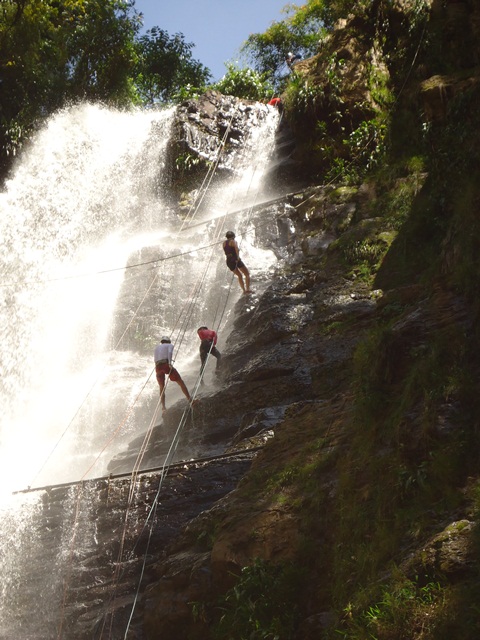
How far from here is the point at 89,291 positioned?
50.4ft

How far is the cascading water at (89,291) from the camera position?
1060 cm

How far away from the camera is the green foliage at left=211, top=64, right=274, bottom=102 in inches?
872

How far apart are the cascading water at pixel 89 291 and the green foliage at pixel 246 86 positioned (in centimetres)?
279

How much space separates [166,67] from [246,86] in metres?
7.42

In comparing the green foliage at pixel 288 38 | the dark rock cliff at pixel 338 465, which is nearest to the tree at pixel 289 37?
the green foliage at pixel 288 38

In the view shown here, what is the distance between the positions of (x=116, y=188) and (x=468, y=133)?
12100 mm

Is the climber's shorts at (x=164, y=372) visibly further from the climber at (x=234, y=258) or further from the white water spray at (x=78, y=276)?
the climber at (x=234, y=258)

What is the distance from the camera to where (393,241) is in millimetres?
10664

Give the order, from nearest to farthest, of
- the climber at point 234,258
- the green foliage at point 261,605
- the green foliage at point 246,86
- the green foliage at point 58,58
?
the green foliage at point 261,605 → the climber at point 234,258 → the green foliage at point 58,58 → the green foliage at point 246,86

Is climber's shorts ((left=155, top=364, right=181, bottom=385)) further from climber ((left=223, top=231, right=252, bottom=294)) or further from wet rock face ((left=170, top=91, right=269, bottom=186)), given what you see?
wet rock face ((left=170, top=91, right=269, bottom=186))

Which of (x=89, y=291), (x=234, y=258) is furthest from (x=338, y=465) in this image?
(x=89, y=291)

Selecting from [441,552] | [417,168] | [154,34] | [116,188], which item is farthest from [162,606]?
[154,34]

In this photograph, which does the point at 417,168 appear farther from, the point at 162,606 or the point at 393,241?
the point at 162,606

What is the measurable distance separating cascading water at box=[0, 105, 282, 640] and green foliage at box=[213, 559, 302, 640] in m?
2.68
